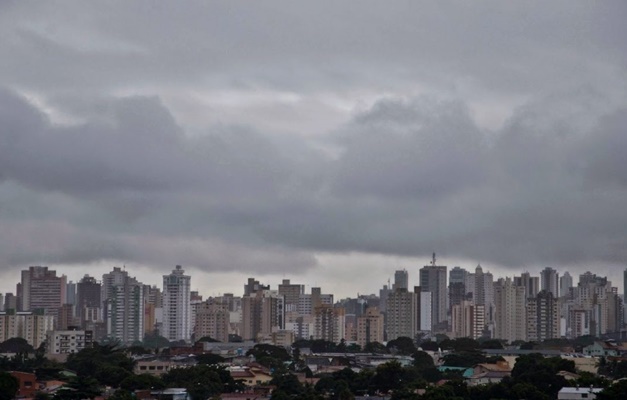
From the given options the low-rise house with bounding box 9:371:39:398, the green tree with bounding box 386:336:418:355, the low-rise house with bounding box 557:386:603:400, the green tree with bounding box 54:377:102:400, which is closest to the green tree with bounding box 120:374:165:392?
the low-rise house with bounding box 9:371:39:398

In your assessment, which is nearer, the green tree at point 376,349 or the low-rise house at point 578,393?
the low-rise house at point 578,393

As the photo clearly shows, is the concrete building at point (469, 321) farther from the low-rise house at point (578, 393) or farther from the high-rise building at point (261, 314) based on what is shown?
the low-rise house at point (578, 393)

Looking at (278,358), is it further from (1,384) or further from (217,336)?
(217,336)

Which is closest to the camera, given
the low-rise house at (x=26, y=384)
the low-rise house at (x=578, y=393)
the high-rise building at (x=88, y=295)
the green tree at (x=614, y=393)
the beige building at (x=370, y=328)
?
the green tree at (x=614, y=393)

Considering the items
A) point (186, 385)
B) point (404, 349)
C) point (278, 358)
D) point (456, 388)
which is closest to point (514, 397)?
point (456, 388)

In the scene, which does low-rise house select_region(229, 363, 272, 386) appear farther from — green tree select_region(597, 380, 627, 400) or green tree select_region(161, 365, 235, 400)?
green tree select_region(597, 380, 627, 400)

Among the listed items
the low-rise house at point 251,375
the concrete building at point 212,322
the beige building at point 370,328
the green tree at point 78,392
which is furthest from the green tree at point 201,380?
the concrete building at point 212,322

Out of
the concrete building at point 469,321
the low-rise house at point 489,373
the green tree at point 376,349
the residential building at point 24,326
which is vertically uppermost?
the concrete building at point 469,321

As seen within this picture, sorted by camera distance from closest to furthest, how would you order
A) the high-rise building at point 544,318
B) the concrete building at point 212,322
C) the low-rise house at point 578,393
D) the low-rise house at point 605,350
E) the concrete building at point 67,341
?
the low-rise house at point 578,393
the low-rise house at point 605,350
the concrete building at point 67,341
the high-rise building at point 544,318
the concrete building at point 212,322
